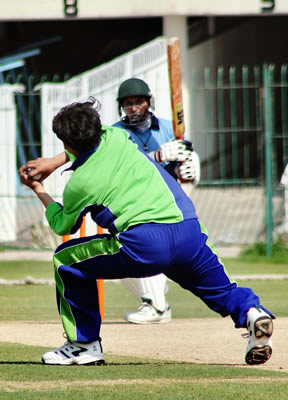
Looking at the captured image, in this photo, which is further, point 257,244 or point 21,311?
point 257,244

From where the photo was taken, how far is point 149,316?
8469 millimetres

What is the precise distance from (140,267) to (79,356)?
745 mm

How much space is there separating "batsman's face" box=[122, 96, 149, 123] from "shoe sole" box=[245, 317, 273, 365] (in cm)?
258

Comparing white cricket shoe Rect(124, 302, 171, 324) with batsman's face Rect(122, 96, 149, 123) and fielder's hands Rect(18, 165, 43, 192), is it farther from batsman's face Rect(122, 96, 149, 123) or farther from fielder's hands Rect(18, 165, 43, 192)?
fielder's hands Rect(18, 165, 43, 192)

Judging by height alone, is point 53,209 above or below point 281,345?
above

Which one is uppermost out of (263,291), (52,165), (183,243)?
(52,165)

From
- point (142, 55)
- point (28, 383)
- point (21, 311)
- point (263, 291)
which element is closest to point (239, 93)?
point (142, 55)

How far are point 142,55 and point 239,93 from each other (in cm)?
537

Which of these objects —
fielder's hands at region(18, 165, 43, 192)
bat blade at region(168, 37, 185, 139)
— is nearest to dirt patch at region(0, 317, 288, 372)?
fielder's hands at region(18, 165, 43, 192)

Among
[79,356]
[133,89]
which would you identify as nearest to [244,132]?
[133,89]

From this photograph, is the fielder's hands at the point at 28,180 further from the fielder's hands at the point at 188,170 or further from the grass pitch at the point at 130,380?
the fielder's hands at the point at 188,170

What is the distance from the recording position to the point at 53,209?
616 centimetres

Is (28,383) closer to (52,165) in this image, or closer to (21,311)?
(52,165)

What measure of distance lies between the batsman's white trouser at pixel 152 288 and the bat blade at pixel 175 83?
1332 mm
